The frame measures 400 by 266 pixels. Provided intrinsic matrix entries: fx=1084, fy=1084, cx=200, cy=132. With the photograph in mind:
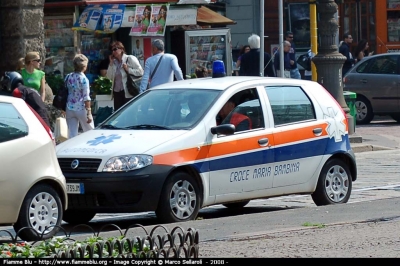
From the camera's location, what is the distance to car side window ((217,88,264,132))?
11.7 m

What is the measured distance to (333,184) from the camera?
1260 cm

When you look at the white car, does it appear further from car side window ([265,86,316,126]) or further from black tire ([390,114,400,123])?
black tire ([390,114,400,123])

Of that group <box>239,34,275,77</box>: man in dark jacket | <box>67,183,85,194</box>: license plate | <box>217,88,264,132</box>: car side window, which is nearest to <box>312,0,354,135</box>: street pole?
<box>239,34,275,77</box>: man in dark jacket

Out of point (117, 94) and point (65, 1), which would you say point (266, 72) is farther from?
point (117, 94)

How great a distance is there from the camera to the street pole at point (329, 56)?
66.5 ft

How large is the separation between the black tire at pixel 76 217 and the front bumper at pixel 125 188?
2.19 ft

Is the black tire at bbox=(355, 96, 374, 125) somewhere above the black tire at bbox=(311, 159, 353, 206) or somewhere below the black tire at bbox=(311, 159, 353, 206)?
below

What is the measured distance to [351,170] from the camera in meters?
12.9

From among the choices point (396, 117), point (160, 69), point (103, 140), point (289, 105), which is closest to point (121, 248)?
point (103, 140)

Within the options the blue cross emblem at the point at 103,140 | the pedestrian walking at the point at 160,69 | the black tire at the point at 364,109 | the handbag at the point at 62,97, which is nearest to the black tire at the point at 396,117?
the black tire at the point at 364,109

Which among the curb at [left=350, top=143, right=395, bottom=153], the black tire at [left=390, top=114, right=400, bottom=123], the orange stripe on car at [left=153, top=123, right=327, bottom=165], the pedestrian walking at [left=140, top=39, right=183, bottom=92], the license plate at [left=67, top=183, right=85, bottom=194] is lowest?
Result: the black tire at [left=390, top=114, right=400, bottom=123]

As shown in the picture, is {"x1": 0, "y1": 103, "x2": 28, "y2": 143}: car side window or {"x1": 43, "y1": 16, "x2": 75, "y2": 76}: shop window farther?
{"x1": 43, "y1": 16, "x2": 75, "y2": 76}: shop window

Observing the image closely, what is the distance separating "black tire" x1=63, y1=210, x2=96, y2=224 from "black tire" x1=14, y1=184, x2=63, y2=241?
114cm

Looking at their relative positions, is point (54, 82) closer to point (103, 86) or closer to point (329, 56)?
point (103, 86)
